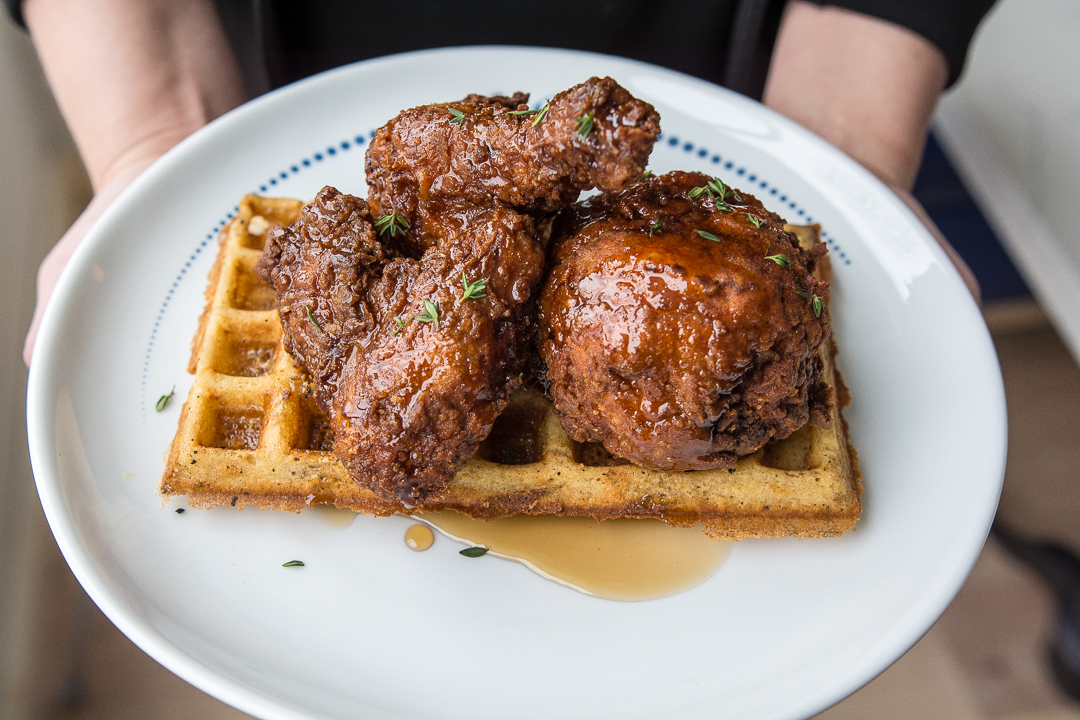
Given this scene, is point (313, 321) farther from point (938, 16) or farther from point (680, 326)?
point (938, 16)

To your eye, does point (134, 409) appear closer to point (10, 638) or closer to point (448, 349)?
point (448, 349)

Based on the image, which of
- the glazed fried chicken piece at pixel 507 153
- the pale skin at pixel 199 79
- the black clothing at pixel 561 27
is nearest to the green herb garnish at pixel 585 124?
the glazed fried chicken piece at pixel 507 153

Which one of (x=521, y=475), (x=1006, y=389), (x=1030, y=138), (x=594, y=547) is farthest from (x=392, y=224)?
(x=1030, y=138)

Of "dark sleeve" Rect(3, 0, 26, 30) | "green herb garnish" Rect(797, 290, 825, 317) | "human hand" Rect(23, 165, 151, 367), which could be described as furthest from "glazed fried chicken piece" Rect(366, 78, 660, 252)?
"dark sleeve" Rect(3, 0, 26, 30)

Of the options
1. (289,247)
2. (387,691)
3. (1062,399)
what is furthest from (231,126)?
(1062,399)

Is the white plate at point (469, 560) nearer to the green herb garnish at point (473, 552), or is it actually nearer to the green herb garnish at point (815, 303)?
the green herb garnish at point (473, 552)

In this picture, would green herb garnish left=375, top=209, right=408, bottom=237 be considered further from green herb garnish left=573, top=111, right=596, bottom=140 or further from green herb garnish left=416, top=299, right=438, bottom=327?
green herb garnish left=573, top=111, right=596, bottom=140
